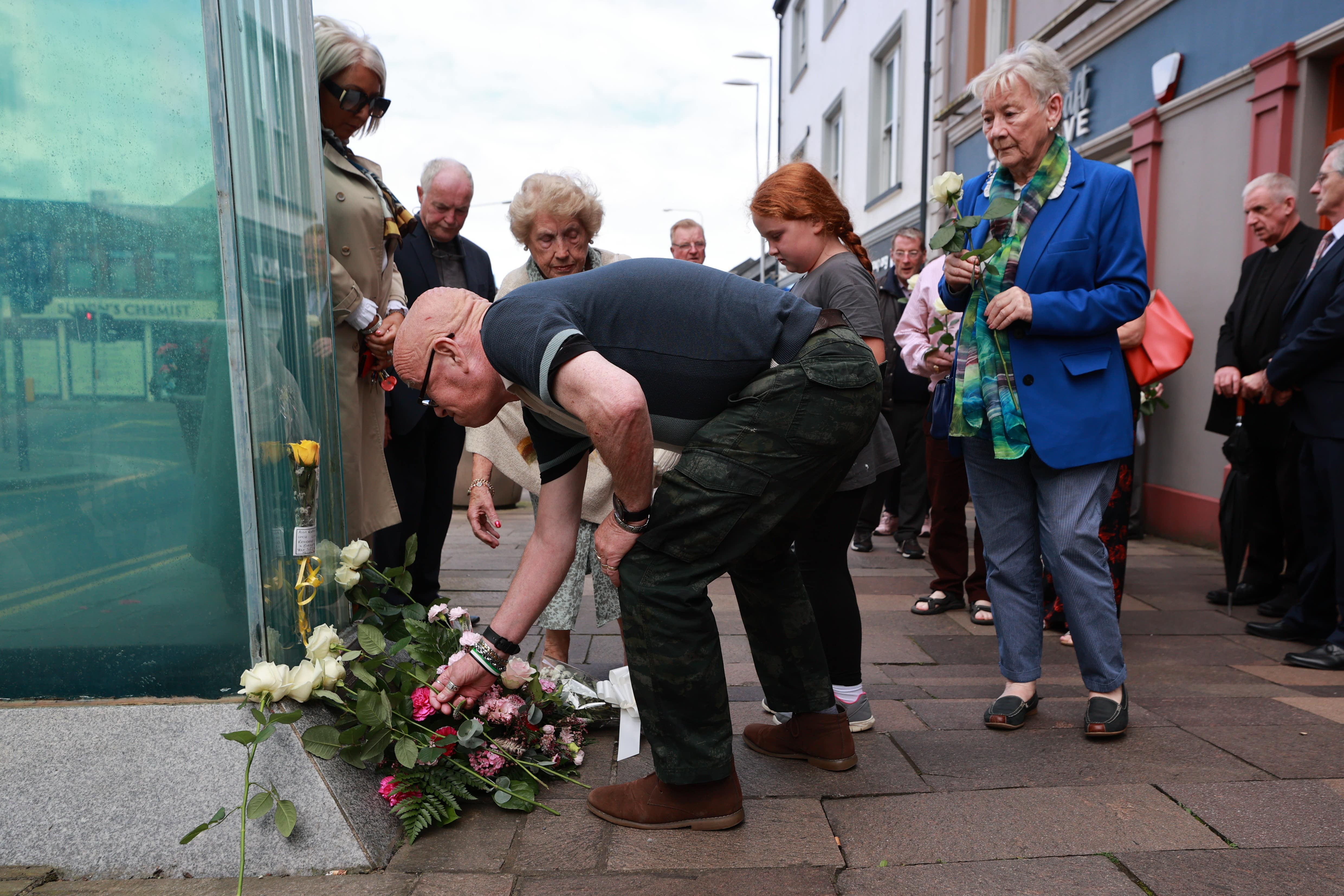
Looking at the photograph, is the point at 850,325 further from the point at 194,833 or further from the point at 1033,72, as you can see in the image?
the point at 194,833

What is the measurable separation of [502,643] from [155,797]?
816 millimetres

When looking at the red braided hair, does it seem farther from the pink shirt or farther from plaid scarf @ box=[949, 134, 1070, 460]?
the pink shirt

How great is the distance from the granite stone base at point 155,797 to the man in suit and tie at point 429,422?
5.23 feet

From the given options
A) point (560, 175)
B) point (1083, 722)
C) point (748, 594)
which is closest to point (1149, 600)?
point (1083, 722)

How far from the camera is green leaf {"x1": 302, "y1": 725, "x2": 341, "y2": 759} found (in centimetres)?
216

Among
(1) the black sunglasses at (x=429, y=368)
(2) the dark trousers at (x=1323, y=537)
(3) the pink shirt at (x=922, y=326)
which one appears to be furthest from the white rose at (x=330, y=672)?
(2) the dark trousers at (x=1323, y=537)

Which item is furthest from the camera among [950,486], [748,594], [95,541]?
[950,486]

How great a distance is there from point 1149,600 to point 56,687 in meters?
4.80

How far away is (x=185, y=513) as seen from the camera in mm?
2262

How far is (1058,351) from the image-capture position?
9.61 ft

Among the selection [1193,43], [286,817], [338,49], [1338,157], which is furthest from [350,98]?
[1193,43]

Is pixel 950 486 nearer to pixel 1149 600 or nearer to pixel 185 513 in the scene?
pixel 1149 600

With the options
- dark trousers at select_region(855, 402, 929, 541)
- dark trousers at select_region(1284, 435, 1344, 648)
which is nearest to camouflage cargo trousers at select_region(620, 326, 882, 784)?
dark trousers at select_region(1284, 435, 1344, 648)

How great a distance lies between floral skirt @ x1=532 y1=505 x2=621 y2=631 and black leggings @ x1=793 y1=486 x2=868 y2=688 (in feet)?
2.61
